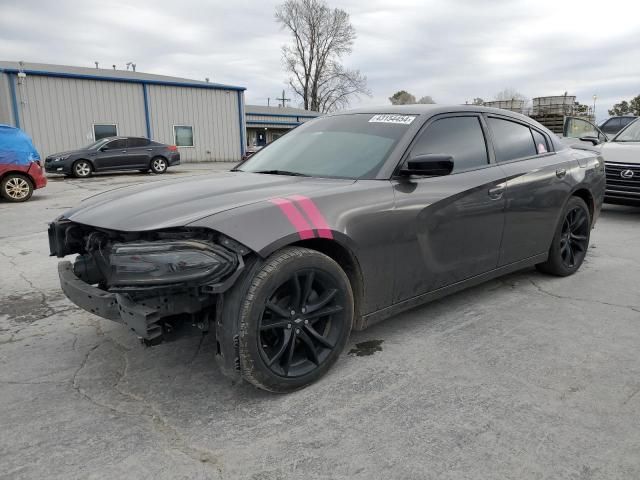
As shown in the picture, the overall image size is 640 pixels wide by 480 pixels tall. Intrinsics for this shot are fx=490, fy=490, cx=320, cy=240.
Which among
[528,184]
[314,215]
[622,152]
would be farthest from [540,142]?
[622,152]

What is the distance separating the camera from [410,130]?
3.20 metres

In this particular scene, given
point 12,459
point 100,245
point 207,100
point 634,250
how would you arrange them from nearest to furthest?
point 12,459 < point 100,245 < point 634,250 < point 207,100

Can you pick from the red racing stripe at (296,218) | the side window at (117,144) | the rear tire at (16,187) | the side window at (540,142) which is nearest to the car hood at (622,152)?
the side window at (540,142)

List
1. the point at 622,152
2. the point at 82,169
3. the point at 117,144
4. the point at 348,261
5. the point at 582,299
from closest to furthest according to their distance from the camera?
the point at 348,261 → the point at 582,299 → the point at 622,152 → the point at 82,169 → the point at 117,144

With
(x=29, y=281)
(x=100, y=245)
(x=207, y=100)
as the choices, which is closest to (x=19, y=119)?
(x=207, y=100)

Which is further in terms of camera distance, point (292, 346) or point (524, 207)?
point (524, 207)

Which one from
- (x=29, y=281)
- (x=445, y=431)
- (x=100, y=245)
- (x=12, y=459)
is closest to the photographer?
(x=12, y=459)

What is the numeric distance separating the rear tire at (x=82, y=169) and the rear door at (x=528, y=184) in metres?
15.8

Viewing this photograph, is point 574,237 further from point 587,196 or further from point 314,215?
point 314,215

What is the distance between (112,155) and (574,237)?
53.0ft

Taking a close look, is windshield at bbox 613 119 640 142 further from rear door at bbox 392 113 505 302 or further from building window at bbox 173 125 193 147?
building window at bbox 173 125 193 147

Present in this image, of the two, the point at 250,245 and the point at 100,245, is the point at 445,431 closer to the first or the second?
the point at 250,245

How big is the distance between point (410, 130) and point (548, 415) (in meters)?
1.84

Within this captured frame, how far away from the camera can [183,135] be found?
24922 millimetres
